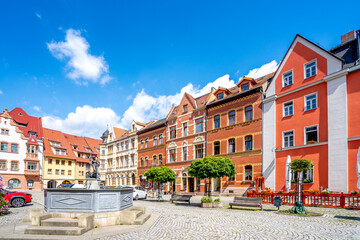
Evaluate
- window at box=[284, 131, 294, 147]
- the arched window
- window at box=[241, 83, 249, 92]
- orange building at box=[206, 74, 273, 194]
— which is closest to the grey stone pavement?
window at box=[284, 131, 294, 147]

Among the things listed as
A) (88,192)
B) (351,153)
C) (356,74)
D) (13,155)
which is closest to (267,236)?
(88,192)

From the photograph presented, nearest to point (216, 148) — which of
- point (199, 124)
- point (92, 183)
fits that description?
point (199, 124)

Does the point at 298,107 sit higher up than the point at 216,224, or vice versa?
the point at 298,107

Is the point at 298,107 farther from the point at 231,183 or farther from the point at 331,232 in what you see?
the point at 331,232

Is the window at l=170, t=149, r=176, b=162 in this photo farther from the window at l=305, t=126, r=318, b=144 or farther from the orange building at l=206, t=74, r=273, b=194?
the window at l=305, t=126, r=318, b=144

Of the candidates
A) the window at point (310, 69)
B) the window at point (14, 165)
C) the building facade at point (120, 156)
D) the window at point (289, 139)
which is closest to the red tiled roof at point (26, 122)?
the window at point (14, 165)

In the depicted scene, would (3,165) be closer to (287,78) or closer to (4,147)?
(4,147)

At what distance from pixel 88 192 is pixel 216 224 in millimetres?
5317

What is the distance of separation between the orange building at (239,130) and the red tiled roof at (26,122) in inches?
1478

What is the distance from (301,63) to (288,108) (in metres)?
4.00

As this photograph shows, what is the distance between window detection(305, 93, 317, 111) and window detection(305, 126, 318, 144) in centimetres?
169

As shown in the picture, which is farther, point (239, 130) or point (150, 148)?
point (150, 148)

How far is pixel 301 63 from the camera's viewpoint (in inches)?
915

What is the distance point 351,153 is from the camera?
18.9 metres
